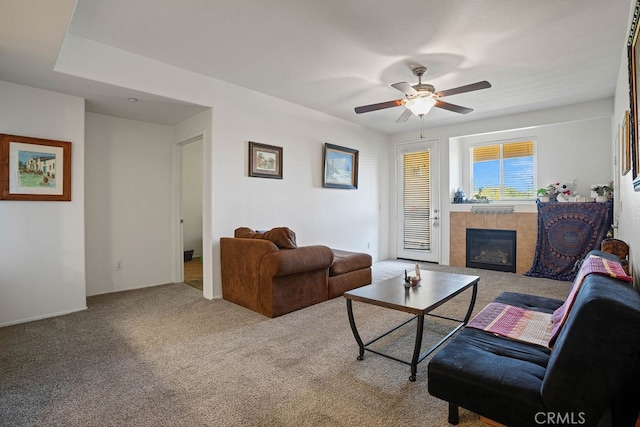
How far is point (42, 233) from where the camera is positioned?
3303mm

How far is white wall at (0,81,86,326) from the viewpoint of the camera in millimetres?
3117

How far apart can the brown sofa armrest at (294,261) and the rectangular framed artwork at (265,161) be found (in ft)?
4.75

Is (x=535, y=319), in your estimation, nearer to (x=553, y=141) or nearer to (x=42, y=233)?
(x=42, y=233)

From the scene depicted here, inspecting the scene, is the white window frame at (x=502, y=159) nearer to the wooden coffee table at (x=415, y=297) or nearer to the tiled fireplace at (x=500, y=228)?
the tiled fireplace at (x=500, y=228)

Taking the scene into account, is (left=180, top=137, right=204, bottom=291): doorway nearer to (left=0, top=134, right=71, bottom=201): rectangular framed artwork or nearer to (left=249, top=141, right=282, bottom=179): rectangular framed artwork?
(left=249, top=141, right=282, bottom=179): rectangular framed artwork

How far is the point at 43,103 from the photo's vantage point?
3.28 m

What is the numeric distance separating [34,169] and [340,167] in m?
4.01

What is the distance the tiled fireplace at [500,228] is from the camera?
525 centimetres

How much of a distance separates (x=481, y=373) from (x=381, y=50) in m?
2.88

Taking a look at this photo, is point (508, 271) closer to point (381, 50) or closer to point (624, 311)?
point (381, 50)

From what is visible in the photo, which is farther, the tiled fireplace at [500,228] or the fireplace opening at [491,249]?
the fireplace opening at [491,249]

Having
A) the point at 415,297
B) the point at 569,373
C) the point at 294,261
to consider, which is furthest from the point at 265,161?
the point at 569,373

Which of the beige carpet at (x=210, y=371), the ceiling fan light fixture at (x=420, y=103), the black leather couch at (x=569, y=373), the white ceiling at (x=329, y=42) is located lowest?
the beige carpet at (x=210, y=371)

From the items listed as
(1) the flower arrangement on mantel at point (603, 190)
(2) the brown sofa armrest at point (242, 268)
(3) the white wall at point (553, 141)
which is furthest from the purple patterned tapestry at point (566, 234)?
(2) the brown sofa armrest at point (242, 268)
